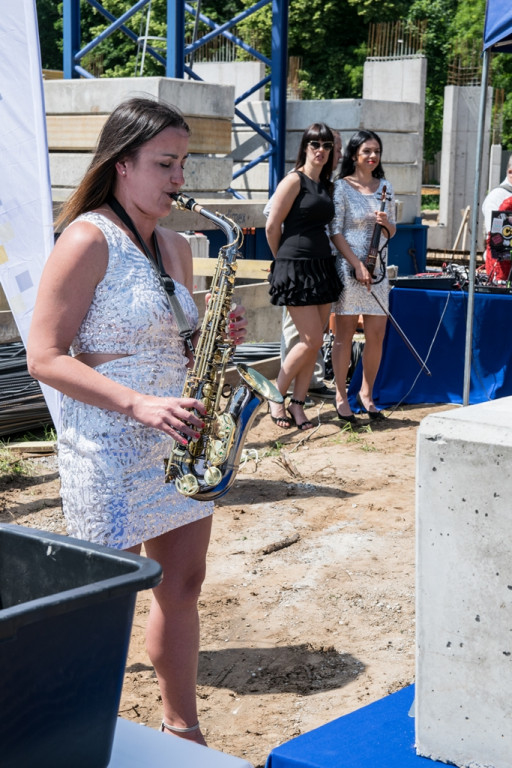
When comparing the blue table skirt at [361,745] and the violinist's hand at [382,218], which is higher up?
the violinist's hand at [382,218]

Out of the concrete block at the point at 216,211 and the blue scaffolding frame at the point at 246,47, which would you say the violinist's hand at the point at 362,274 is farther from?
the blue scaffolding frame at the point at 246,47

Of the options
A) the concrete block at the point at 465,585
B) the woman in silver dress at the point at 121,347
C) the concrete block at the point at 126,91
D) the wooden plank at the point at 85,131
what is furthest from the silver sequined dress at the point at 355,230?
the concrete block at the point at 465,585

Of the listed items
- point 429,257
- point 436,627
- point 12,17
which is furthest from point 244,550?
point 429,257

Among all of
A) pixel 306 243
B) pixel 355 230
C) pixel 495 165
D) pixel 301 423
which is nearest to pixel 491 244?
pixel 355 230

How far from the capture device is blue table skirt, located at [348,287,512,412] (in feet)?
23.9

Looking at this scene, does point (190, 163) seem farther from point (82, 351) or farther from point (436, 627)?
point (436, 627)

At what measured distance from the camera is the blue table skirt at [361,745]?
1.79 meters

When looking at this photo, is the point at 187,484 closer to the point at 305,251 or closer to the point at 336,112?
the point at 305,251

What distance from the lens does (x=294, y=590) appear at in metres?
4.30

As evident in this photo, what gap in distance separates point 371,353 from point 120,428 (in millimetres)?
4805

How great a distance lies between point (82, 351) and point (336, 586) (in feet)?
7.16

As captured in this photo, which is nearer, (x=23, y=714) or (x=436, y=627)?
→ (x=23, y=714)

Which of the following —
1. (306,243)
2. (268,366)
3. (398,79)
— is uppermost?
(398,79)

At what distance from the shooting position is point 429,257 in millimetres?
17781
